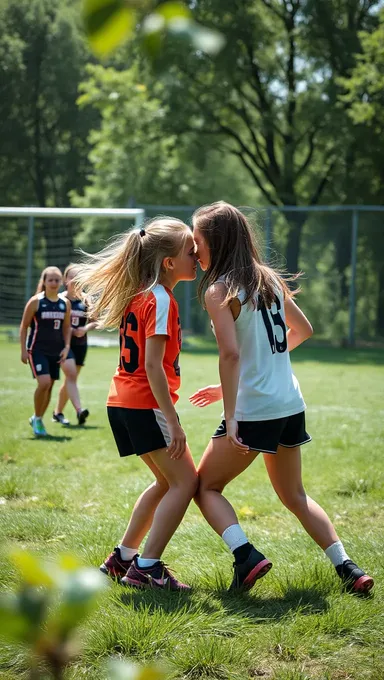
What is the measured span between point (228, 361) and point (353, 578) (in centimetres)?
116

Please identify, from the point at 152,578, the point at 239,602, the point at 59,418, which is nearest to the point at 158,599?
the point at 152,578

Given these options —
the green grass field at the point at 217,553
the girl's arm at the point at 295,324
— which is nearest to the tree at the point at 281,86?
the green grass field at the point at 217,553

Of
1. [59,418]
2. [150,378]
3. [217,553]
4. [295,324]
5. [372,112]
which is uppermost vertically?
[372,112]

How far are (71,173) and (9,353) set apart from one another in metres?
27.5

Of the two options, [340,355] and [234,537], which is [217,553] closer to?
[234,537]

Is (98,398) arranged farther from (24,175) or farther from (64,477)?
(24,175)

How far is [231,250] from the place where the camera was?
3887 millimetres

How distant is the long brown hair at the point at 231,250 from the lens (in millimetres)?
3834

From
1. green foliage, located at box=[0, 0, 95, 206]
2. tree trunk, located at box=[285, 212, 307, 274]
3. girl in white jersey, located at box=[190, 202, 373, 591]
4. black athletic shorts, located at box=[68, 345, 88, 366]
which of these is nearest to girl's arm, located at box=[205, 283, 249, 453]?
girl in white jersey, located at box=[190, 202, 373, 591]

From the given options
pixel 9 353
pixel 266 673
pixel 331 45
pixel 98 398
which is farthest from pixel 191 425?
pixel 331 45

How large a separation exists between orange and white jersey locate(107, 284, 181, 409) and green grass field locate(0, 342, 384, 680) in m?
0.86

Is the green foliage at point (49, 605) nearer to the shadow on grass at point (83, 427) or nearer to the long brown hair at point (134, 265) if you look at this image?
the long brown hair at point (134, 265)

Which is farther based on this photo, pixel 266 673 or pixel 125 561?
pixel 125 561

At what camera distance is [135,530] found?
4.09m
